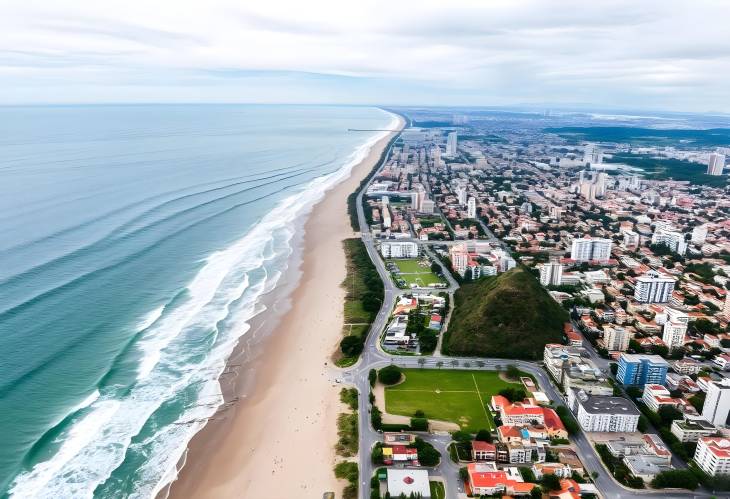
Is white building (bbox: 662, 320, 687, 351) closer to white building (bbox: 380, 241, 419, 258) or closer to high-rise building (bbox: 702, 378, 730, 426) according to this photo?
high-rise building (bbox: 702, 378, 730, 426)

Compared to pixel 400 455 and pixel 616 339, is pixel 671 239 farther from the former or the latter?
pixel 400 455

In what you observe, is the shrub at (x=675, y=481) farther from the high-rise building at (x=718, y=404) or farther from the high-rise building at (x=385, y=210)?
the high-rise building at (x=385, y=210)

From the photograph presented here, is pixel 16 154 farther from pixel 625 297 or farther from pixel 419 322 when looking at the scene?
pixel 625 297

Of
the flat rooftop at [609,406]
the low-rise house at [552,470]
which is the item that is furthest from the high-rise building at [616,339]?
the low-rise house at [552,470]

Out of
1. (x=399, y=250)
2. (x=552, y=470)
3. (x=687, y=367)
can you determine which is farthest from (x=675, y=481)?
(x=399, y=250)

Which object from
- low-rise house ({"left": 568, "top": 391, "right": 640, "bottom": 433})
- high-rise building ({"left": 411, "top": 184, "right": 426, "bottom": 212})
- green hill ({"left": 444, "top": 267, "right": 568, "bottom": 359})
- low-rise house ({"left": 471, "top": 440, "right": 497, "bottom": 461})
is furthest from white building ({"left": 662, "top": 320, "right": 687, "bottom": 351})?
high-rise building ({"left": 411, "top": 184, "right": 426, "bottom": 212})

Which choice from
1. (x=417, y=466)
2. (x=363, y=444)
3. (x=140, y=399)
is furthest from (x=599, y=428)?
(x=140, y=399)
